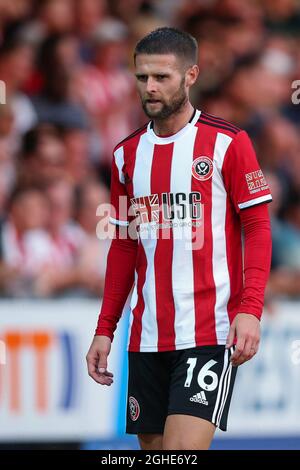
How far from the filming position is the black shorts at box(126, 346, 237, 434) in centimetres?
390

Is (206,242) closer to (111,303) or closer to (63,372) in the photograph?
(111,303)

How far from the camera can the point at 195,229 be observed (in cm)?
403

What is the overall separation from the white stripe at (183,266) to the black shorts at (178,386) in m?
0.09

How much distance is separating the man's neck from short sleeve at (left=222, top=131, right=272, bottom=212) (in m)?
0.25

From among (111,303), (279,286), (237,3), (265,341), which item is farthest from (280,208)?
(111,303)

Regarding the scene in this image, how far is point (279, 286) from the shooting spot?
753 centimetres

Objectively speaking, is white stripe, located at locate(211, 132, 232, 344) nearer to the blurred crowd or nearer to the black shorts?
the black shorts

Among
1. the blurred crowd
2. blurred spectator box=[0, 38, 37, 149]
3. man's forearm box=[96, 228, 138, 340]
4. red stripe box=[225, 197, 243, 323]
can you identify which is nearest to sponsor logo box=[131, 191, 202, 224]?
red stripe box=[225, 197, 243, 323]

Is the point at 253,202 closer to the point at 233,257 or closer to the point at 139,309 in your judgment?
the point at 233,257

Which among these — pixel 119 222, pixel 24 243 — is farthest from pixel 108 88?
pixel 119 222

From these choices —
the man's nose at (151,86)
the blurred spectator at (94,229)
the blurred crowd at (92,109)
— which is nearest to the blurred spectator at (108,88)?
the blurred crowd at (92,109)

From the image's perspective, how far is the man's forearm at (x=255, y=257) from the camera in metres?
3.82

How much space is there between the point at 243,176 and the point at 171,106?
404 millimetres

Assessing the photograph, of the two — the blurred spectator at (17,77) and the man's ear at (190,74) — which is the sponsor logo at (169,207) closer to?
the man's ear at (190,74)
